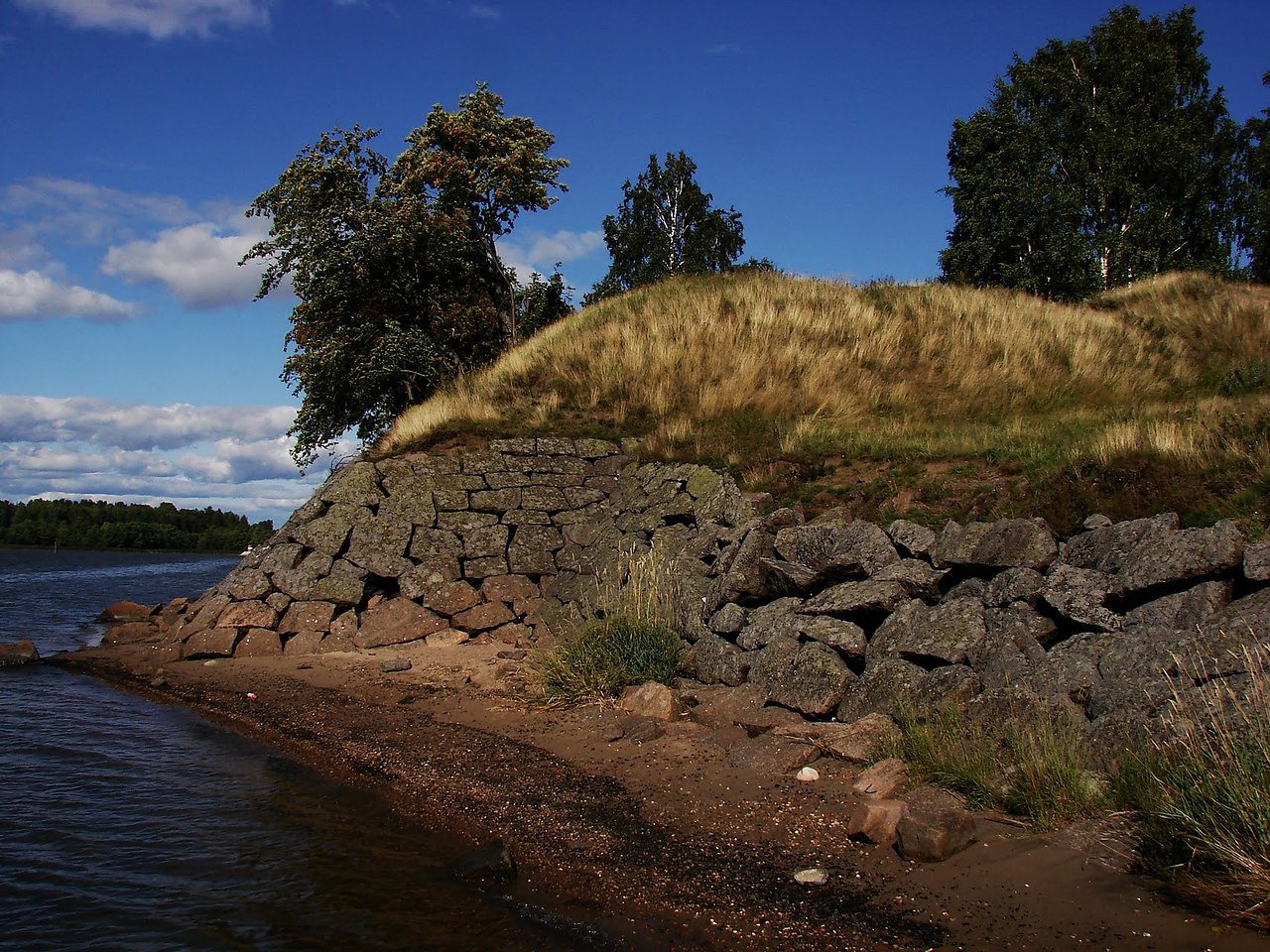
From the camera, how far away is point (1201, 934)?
478 cm

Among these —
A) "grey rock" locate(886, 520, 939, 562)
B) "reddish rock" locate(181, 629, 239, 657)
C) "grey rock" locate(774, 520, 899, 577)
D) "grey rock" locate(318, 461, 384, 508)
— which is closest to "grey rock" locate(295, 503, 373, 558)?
"grey rock" locate(318, 461, 384, 508)

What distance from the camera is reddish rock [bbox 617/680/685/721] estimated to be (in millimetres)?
9414

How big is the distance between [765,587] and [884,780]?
3708 millimetres

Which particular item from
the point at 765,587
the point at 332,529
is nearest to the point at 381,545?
the point at 332,529

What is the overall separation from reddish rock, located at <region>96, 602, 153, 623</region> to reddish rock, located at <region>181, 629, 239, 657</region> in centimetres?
678

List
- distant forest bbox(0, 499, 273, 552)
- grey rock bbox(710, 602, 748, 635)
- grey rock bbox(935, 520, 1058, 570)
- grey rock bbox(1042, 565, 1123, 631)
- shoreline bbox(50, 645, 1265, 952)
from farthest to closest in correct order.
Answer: distant forest bbox(0, 499, 273, 552) → grey rock bbox(710, 602, 748, 635) → grey rock bbox(935, 520, 1058, 570) → grey rock bbox(1042, 565, 1123, 631) → shoreline bbox(50, 645, 1265, 952)

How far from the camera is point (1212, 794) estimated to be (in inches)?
204

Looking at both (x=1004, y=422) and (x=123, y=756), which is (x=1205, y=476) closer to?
(x=1004, y=422)

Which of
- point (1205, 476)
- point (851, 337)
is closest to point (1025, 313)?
point (851, 337)

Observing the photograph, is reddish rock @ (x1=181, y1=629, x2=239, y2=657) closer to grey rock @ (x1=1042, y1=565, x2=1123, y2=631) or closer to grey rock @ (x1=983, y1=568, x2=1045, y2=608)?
grey rock @ (x1=983, y1=568, x2=1045, y2=608)

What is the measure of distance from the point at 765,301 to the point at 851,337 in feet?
8.72

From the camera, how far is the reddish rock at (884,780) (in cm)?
703

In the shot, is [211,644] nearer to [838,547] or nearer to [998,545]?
[838,547]

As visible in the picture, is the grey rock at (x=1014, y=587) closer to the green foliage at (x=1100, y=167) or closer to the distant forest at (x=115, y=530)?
the green foliage at (x=1100, y=167)
